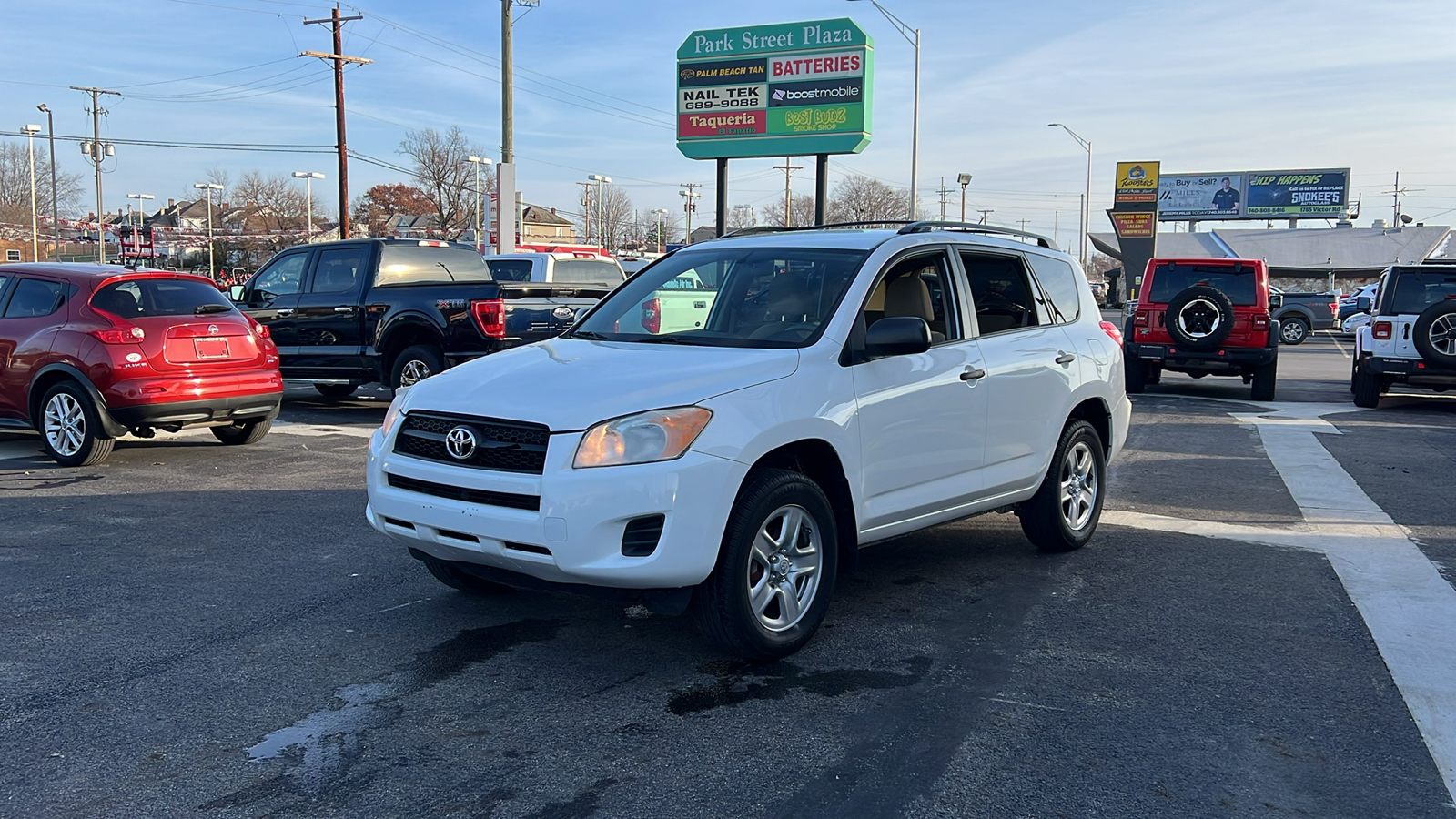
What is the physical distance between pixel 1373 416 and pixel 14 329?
14.1 m

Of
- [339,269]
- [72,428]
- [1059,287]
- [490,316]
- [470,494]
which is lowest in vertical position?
[72,428]

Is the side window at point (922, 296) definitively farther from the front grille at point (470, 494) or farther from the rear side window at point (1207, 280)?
the rear side window at point (1207, 280)

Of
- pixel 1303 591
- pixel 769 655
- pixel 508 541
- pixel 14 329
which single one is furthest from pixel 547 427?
pixel 14 329

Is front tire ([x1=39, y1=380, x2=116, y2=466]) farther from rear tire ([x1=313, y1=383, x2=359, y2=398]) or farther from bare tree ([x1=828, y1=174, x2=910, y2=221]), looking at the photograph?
bare tree ([x1=828, y1=174, x2=910, y2=221])

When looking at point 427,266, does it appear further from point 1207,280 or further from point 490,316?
point 1207,280

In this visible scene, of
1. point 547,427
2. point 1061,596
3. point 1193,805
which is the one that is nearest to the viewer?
point 1193,805

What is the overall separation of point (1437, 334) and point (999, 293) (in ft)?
32.9

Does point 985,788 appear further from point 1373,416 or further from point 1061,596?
point 1373,416

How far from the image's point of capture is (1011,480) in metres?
6.12

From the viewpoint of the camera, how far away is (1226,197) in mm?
79500

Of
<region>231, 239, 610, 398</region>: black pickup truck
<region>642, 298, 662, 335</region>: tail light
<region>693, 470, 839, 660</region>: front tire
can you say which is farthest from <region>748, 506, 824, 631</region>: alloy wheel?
<region>231, 239, 610, 398</region>: black pickup truck

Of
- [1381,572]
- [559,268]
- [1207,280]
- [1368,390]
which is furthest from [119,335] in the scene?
[1368,390]

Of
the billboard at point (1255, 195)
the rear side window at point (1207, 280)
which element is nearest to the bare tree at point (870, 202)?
the billboard at point (1255, 195)

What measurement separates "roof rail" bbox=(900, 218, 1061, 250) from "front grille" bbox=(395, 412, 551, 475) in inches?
96.9
